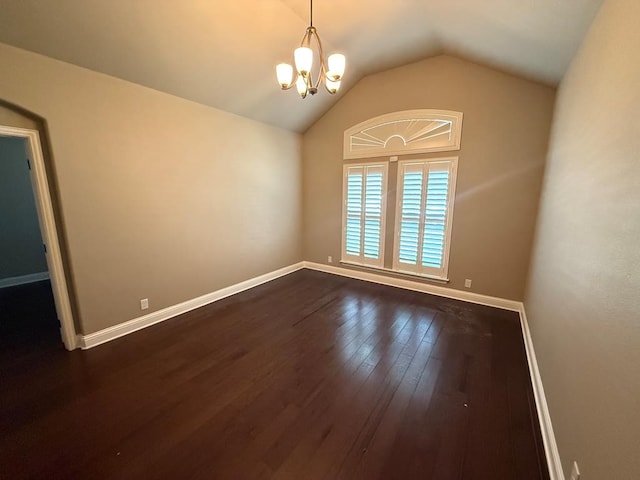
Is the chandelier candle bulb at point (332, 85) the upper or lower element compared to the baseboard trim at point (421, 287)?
upper

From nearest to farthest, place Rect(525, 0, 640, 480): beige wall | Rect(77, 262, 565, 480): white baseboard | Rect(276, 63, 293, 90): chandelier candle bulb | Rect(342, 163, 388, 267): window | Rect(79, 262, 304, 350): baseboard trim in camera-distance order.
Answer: Rect(525, 0, 640, 480): beige wall < Rect(77, 262, 565, 480): white baseboard < Rect(276, 63, 293, 90): chandelier candle bulb < Rect(79, 262, 304, 350): baseboard trim < Rect(342, 163, 388, 267): window

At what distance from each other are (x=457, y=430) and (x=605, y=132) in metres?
2.02

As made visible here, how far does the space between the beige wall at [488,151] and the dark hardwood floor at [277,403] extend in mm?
823

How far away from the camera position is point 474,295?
12.5 ft

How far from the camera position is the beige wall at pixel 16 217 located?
418 centimetres

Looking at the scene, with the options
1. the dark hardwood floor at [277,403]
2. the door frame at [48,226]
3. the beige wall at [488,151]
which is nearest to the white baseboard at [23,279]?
the dark hardwood floor at [277,403]

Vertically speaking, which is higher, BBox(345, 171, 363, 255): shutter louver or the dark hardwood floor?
BBox(345, 171, 363, 255): shutter louver

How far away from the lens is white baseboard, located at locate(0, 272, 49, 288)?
429cm

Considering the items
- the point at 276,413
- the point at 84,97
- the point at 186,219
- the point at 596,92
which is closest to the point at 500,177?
the point at 596,92

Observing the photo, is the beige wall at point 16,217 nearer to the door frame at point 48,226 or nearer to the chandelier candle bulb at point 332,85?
the door frame at point 48,226

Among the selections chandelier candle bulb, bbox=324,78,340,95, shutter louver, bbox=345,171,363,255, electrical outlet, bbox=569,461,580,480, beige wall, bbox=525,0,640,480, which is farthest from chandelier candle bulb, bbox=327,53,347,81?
electrical outlet, bbox=569,461,580,480

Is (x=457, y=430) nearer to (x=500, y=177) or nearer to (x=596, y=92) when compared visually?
(x=596, y=92)

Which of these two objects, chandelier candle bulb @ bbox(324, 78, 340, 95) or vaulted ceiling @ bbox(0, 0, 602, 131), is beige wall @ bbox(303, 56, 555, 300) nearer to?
vaulted ceiling @ bbox(0, 0, 602, 131)

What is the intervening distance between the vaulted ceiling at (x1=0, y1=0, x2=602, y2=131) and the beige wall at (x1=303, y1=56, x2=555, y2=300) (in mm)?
259
